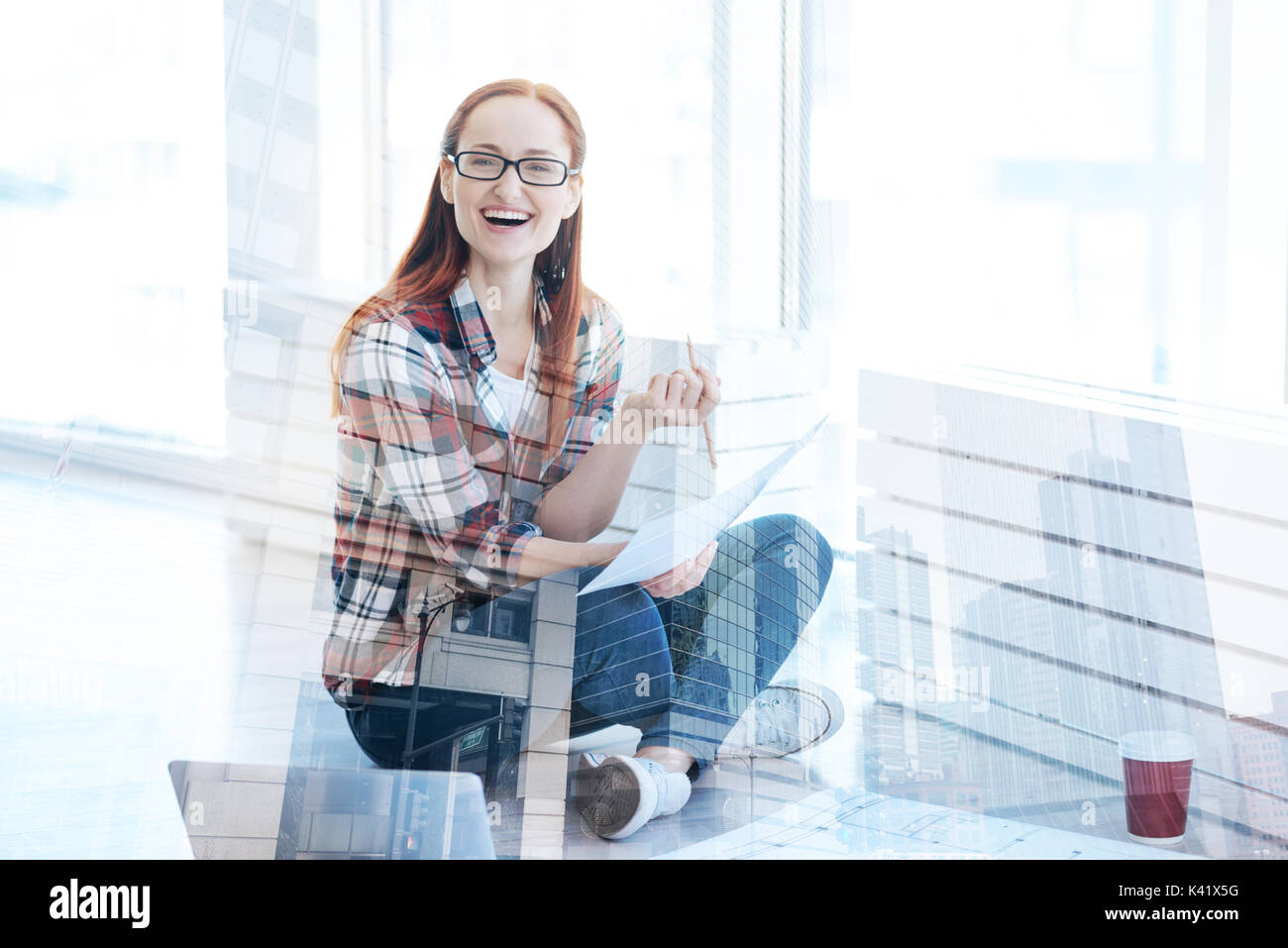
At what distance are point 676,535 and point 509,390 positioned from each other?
28 cm

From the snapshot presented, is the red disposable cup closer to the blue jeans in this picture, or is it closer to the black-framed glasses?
the blue jeans

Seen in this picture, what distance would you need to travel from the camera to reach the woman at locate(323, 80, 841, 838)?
1.05 metres

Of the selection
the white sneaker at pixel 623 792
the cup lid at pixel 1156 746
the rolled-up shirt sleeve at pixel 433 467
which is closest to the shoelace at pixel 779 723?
the white sneaker at pixel 623 792

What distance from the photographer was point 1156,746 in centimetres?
120

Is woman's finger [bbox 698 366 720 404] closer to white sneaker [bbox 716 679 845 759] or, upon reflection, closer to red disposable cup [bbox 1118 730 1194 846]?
white sneaker [bbox 716 679 845 759]

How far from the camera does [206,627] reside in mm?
1077

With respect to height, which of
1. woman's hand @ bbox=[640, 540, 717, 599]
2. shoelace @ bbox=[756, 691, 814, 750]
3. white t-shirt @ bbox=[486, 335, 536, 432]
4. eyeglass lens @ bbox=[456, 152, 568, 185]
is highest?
eyeglass lens @ bbox=[456, 152, 568, 185]

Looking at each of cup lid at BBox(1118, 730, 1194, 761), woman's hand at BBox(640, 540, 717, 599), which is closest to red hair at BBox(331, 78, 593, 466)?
woman's hand at BBox(640, 540, 717, 599)

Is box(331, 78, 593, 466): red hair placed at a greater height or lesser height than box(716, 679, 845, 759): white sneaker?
greater

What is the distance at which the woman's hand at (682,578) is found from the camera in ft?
3.57

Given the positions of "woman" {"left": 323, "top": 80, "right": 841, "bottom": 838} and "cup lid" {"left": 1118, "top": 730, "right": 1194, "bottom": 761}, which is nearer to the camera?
"woman" {"left": 323, "top": 80, "right": 841, "bottom": 838}

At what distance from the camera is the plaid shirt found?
3.46 ft

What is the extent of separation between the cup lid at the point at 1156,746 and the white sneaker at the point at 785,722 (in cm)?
42
